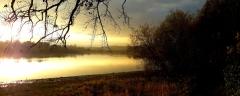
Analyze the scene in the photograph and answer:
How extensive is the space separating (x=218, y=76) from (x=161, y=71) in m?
7.58

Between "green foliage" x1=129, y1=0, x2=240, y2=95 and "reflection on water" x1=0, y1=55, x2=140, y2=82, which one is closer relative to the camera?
"green foliage" x1=129, y1=0, x2=240, y2=95

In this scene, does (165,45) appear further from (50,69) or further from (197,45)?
(50,69)

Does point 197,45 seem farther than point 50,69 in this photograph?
No

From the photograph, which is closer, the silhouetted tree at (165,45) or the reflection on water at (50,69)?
the silhouetted tree at (165,45)

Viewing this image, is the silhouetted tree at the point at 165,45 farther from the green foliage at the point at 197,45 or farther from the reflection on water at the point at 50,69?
the reflection on water at the point at 50,69

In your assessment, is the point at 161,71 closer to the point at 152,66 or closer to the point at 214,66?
the point at 152,66

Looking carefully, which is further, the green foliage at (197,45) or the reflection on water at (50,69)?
the reflection on water at (50,69)

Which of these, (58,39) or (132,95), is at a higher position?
A: (58,39)

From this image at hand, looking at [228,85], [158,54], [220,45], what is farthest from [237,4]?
[228,85]

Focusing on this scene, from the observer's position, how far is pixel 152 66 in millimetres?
32406

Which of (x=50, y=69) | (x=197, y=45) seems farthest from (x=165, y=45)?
(x=50, y=69)

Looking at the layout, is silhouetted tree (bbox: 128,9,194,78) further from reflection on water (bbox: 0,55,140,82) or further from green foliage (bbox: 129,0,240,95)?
reflection on water (bbox: 0,55,140,82)

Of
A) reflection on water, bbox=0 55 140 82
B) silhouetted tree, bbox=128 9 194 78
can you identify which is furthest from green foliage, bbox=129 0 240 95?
reflection on water, bbox=0 55 140 82

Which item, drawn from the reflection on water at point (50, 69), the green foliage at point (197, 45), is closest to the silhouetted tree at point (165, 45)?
the green foliage at point (197, 45)
